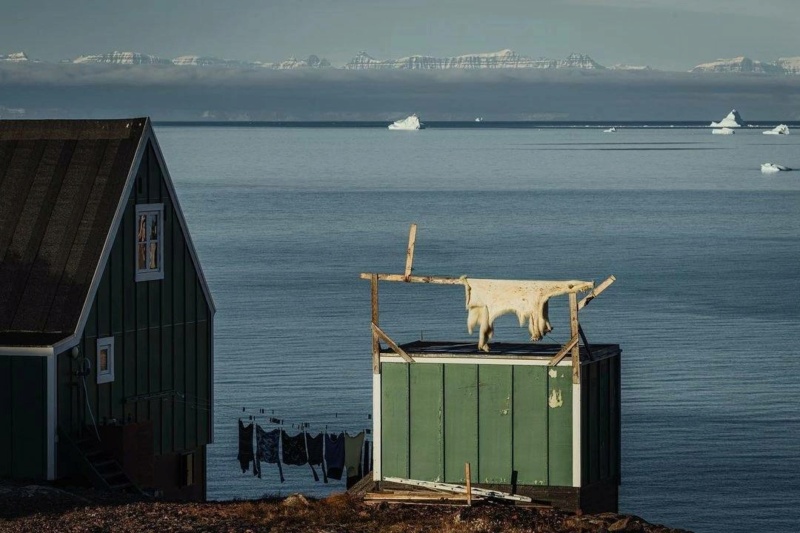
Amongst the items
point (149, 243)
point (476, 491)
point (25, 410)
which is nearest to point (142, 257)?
point (149, 243)

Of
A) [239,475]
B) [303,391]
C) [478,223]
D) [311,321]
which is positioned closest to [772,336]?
[311,321]

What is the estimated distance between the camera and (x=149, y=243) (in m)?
33.0

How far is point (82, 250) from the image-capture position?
31344 millimetres

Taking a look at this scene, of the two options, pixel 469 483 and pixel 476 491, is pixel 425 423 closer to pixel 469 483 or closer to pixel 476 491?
pixel 476 491

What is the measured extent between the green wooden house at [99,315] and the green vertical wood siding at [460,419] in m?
6.23

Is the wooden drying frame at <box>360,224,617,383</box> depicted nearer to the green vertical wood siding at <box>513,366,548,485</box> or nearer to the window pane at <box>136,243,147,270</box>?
the green vertical wood siding at <box>513,366,548,485</box>

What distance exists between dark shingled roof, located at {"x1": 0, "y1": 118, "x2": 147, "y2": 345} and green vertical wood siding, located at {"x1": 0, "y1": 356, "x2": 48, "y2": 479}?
0.60 metres

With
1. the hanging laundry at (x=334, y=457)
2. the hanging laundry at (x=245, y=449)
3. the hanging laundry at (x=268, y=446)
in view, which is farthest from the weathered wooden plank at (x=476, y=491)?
the hanging laundry at (x=245, y=449)

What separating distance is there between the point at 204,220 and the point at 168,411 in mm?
117838

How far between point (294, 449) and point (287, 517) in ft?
55.1

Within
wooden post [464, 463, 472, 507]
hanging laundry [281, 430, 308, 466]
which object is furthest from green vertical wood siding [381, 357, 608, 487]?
hanging laundry [281, 430, 308, 466]

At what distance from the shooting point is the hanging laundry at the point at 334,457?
4103cm

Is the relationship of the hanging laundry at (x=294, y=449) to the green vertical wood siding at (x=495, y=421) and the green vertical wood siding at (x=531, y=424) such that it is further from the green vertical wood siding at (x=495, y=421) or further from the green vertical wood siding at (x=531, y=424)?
the green vertical wood siding at (x=531, y=424)

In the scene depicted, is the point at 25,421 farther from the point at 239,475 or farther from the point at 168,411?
the point at 239,475
